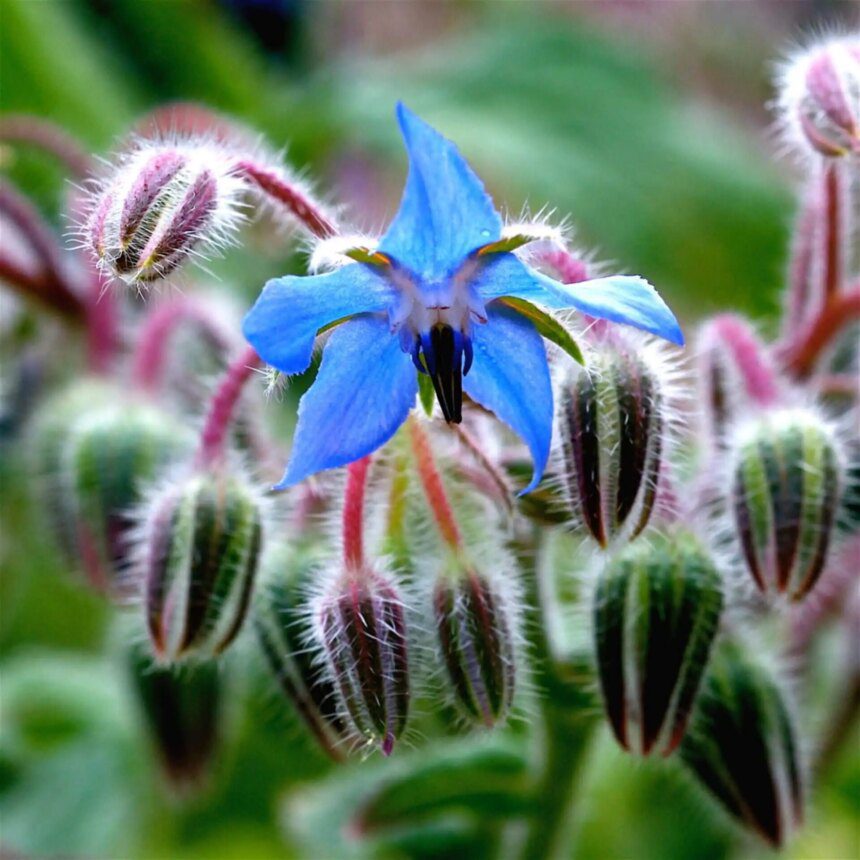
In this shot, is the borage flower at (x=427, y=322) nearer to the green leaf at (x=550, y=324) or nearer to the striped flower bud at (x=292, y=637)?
the green leaf at (x=550, y=324)

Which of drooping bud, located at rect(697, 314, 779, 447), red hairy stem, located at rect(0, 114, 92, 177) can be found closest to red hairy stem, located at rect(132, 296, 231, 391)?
red hairy stem, located at rect(0, 114, 92, 177)

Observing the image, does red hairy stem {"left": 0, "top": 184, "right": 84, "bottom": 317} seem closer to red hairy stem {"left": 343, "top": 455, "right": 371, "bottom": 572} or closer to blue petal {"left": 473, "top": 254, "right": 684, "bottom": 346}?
red hairy stem {"left": 343, "top": 455, "right": 371, "bottom": 572}

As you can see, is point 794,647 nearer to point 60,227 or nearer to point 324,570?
point 324,570

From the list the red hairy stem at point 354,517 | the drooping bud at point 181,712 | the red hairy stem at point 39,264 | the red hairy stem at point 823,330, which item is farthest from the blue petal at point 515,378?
the red hairy stem at point 39,264

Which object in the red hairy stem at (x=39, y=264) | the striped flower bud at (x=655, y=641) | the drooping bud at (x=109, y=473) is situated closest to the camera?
the striped flower bud at (x=655, y=641)

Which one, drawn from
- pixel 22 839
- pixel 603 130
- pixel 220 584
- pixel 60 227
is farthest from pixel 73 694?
pixel 603 130

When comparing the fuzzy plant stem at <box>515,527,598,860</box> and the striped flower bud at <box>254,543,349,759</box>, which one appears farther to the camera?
the fuzzy plant stem at <box>515,527,598,860</box>

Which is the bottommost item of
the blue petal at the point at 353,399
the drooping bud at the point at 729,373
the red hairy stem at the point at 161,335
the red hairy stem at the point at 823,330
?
the blue petal at the point at 353,399

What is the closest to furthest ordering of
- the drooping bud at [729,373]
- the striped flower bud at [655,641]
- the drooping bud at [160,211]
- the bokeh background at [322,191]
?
the drooping bud at [160,211] → the striped flower bud at [655,641] → the drooping bud at [729,373] → the bokeh background at [322,191]
